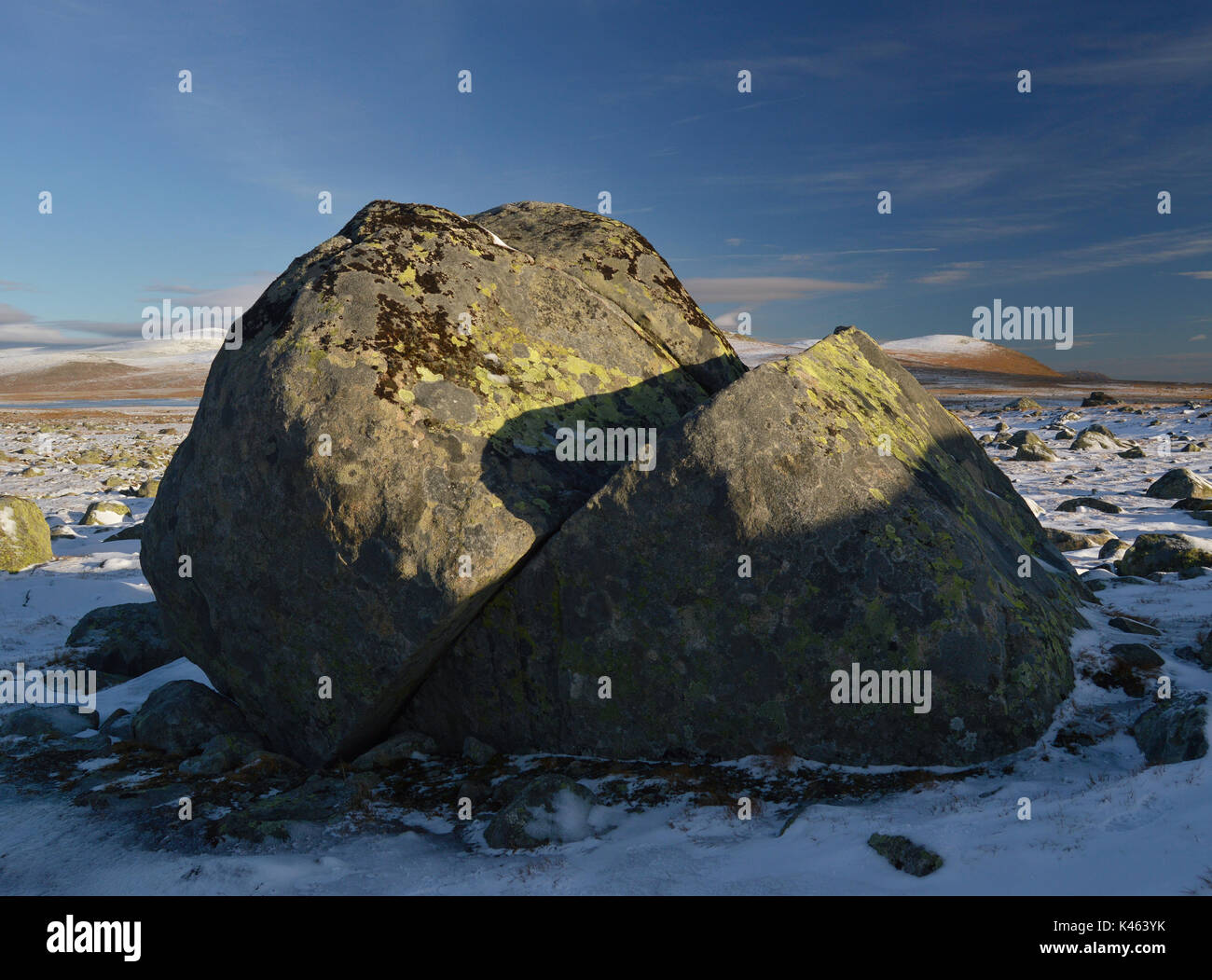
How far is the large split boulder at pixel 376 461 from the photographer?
5.11 meters

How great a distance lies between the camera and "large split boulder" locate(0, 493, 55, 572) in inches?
446

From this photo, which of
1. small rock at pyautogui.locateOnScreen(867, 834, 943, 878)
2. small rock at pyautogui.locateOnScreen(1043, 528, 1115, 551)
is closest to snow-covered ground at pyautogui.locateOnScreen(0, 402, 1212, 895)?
small rock at pyautogui.locateOnScreen(867, 834, 943, 878)

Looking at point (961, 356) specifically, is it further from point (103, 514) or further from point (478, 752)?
point (478, 752)

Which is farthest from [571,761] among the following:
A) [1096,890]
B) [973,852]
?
[1096,890]

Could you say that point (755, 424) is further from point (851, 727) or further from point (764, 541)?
point (851, 727)

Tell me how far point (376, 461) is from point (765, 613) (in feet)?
8.67

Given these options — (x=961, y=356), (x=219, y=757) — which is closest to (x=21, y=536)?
(x=219, y=757)

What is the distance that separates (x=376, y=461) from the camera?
5.15m

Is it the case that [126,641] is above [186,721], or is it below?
above

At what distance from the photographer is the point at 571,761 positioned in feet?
17.3

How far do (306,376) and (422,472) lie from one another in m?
1.09

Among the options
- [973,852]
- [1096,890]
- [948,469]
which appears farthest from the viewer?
[948,469]

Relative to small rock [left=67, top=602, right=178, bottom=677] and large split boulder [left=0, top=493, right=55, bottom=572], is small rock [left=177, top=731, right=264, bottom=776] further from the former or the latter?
large split boulder [left=0, top=493, right=55, bottom=572]

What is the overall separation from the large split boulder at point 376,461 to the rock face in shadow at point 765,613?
56 cm
